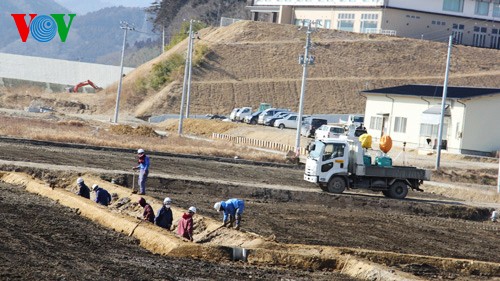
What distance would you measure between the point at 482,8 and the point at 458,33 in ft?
11.3

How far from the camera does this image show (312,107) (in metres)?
93.6

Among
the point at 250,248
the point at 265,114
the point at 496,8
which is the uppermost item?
the point at 496,8

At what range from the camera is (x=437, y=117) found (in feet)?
213

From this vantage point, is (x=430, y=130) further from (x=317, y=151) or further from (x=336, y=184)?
(x=317, y=151)

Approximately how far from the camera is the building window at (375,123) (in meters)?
73.4

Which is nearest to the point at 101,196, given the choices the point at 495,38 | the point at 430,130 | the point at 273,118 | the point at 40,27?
the point at 40,27

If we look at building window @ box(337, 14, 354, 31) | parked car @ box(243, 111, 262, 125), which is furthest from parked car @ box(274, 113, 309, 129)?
building window @ box(337, 14, 354, 31)

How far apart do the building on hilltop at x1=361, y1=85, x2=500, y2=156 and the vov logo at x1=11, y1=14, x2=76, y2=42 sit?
76.0 feet

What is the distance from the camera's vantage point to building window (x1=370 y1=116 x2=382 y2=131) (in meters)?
73.4

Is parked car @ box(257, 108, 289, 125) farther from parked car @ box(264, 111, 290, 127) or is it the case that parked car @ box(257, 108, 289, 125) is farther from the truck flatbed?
the truck flatbed

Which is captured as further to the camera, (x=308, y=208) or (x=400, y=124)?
(x=400, y=124)

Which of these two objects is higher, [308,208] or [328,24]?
[328,24]

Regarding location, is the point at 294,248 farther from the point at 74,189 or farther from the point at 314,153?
the point at 314,153

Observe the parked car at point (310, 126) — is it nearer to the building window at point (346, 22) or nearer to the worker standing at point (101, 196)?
the building window at point (346, 22)
